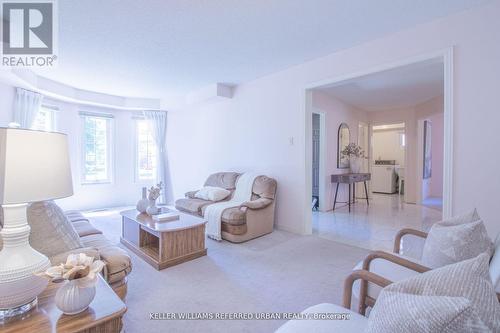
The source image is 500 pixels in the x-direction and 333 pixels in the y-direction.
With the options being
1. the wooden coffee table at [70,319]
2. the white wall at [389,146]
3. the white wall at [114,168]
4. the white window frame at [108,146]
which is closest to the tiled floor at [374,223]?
the wooden coffee table at [70,319]

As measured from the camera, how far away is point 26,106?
161 inches

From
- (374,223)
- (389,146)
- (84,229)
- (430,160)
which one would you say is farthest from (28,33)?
(389,146)

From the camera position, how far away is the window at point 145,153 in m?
6.15

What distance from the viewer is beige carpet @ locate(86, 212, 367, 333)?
69.3 inches

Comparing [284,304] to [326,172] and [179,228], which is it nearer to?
[179,228]

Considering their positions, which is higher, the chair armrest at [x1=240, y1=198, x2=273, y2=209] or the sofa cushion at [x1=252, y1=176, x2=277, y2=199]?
the sofa cushion at [x1=252, y1=176, x2=277, y2=199]

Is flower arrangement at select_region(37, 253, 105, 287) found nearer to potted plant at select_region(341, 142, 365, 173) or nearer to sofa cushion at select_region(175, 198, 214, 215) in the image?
sofa cushion at select_region(175, 198, 214, 215)

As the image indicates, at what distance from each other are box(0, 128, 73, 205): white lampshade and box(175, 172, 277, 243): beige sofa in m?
2.37

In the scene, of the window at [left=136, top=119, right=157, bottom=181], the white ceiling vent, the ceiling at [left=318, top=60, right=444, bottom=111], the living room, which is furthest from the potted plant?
the window at [left=136, top=119, right=157, bottom=181]

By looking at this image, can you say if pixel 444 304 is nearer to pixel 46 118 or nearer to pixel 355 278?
pixel 355 278

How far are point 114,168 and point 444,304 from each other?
Answer: 639 cm

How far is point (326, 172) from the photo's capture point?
5.28 metres

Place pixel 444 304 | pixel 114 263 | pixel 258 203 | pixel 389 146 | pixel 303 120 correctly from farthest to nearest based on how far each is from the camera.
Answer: pixel 389 146 → pixel 303 120 → pixel 258 203 → pixel 114 263 → pixel 444 304

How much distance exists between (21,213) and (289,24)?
2632 mm
